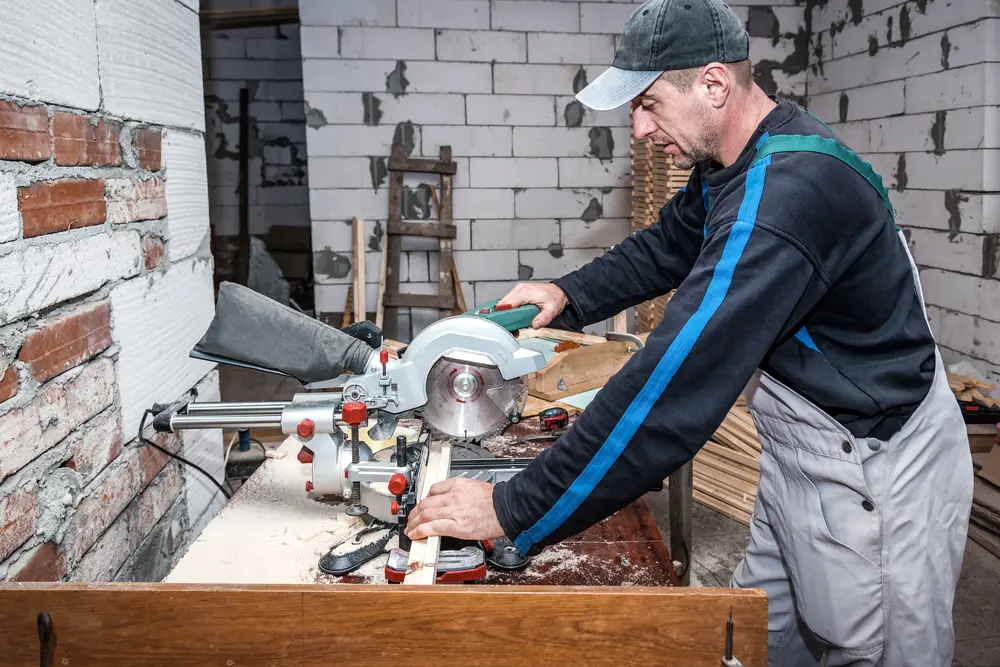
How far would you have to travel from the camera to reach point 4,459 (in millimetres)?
1193

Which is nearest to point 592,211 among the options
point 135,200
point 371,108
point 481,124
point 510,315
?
point 481,124

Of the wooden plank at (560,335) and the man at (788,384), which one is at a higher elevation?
the man at (788,384)

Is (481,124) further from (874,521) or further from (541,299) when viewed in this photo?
(874,521)

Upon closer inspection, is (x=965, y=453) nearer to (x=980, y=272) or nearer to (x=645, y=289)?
(x=645, y=289)

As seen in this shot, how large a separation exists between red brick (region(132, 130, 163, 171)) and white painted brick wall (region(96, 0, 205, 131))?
0.11ft

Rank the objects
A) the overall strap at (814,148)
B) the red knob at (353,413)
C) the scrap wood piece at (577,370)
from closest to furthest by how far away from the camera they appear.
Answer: the overall strap at (814,148) → the red knob at (353,413) → the scrap wood piece at (577,370)

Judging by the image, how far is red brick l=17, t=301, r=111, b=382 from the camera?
1287mm

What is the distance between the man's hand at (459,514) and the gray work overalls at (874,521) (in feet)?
1.86

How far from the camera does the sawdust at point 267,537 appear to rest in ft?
4.68

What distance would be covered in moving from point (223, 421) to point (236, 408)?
3cm

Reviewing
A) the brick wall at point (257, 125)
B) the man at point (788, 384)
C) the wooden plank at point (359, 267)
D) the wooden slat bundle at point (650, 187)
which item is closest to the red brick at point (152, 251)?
the man at point (788, 384)

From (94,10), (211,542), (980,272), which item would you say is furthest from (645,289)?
(980,272)

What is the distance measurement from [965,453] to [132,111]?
1784 millimetres

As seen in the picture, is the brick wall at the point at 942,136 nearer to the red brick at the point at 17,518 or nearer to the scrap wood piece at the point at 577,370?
the scrap wood piece at the point at 577,370
